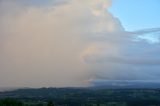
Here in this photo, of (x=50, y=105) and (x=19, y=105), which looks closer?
(x=50, y=105)

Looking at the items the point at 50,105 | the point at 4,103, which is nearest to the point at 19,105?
the point at 4,103

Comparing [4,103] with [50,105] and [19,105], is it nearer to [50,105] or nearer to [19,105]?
[19,105]

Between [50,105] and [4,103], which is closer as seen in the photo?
[50,105]
